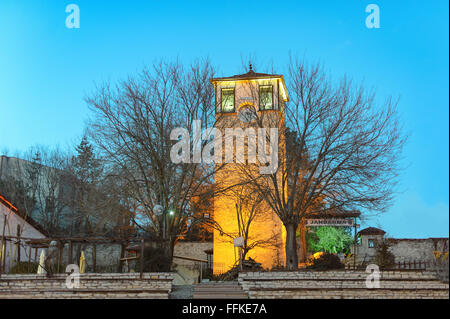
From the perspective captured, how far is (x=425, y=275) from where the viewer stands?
15.7m

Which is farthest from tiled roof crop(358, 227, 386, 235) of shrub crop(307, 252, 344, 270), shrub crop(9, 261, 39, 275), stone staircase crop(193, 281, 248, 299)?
shrub crop(9, 261, 39, 275)

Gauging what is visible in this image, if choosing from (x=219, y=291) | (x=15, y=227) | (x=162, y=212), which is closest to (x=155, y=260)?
(x=162, y=212)

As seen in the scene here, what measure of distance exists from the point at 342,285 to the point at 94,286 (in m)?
8.33

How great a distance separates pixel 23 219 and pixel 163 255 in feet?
47.6

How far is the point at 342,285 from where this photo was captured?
15695 millimetres

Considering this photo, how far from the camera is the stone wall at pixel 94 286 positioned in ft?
48.8

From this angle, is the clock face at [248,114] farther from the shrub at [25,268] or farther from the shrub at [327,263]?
the shrub at [25,268]

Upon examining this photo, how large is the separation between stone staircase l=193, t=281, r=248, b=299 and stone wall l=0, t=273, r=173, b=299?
1.04 meters

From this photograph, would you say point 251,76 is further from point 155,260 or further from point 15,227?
point 15,227

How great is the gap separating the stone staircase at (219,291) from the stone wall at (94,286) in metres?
1.04

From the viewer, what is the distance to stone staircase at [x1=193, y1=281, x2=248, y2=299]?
15.0m

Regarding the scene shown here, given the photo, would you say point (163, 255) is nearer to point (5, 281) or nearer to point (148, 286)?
point (148, 286)

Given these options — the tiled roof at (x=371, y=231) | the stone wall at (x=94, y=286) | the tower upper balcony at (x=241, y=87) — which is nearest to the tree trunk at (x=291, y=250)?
the stone wall at (x=94, y=286)
